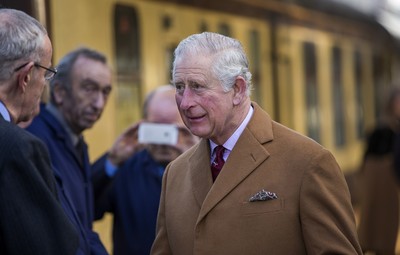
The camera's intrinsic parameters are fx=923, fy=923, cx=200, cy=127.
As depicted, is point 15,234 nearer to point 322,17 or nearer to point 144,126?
point 144,126

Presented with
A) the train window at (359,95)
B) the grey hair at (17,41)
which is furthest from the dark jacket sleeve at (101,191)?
the train window at (359,95)

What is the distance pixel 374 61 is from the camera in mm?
16344

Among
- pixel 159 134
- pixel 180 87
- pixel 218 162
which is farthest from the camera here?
pixel 159 134

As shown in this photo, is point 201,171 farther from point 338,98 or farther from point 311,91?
point 338,98

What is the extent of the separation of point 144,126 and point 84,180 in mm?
464

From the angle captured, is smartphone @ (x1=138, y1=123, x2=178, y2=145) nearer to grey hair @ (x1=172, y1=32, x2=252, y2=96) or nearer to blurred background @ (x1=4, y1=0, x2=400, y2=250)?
blurred background @ (x1=4, y1=0, x2=400, y2=250)

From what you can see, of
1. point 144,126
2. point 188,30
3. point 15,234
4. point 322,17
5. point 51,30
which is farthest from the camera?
point 322,17

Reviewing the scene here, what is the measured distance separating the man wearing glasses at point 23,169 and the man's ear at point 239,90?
592mm

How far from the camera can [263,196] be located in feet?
8.77

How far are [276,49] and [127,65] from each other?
4058mm

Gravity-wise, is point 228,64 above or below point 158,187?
above

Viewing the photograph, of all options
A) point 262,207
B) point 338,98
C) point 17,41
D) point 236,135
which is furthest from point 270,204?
point 338,98

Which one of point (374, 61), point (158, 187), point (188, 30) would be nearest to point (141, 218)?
point (158, 187)

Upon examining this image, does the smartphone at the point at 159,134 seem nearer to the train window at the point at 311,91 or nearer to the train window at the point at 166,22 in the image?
the train window at the point at 166,22
